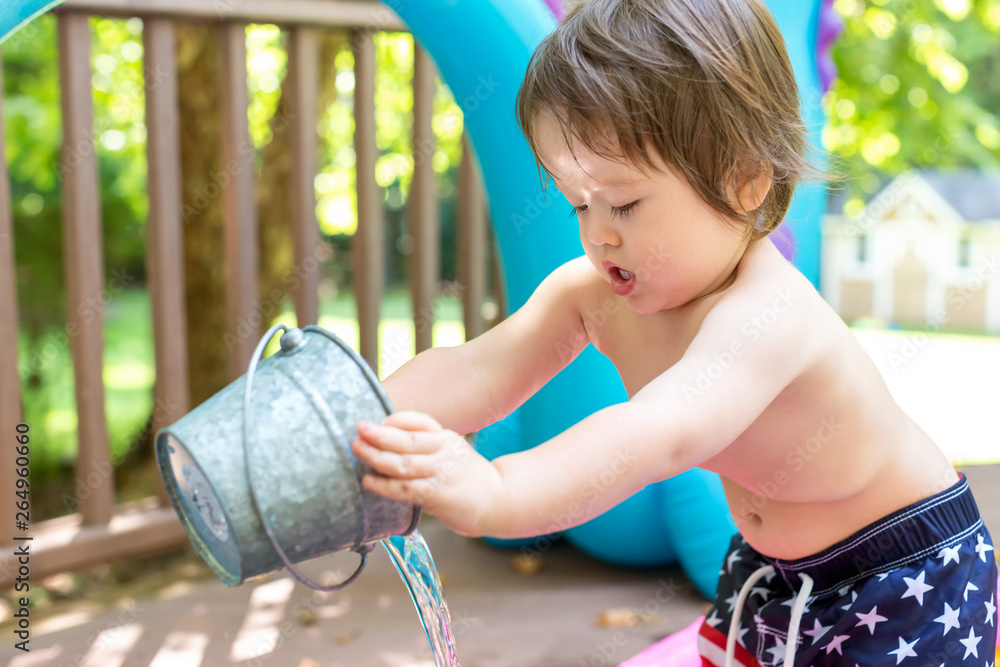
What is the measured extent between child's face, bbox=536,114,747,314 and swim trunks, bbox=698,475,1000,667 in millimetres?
590

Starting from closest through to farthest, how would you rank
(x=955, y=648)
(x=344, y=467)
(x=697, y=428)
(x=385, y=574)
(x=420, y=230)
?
(x=344, y=467)
(x=697, y=428)
(x=955, y=648)
(x=385, y=574)
(x=420, y=230)

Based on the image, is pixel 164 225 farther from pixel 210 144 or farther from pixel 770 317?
pixel 770 317

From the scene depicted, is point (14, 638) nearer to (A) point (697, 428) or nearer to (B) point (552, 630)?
(B) point (552, 630)

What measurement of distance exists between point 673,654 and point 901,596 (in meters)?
0.61

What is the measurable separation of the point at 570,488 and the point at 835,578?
0.77m

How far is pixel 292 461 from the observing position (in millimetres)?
1008

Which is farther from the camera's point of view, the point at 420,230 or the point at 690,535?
the point at 420,230

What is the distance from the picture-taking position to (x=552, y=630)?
2631 mm

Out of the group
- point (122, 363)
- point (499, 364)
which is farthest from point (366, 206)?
point (122, 363)

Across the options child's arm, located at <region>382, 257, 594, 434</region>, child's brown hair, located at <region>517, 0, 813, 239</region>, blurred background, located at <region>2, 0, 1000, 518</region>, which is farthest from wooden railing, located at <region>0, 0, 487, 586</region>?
child's brown hair, located at <region>517, 0, 813, 239</region>

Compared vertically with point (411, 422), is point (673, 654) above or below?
below

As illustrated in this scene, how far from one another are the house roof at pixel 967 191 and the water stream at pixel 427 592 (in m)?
14.5

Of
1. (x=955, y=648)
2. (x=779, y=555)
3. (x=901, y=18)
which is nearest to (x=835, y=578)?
(x=779, y=555)

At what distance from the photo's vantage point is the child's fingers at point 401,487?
99 cm
